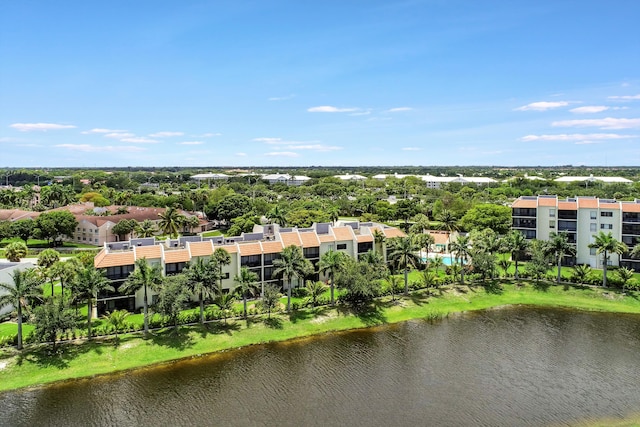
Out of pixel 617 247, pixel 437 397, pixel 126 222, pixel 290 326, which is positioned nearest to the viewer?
pixel 437 397

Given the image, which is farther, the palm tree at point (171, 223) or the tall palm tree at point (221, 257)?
the palm tree at point (171, 223)

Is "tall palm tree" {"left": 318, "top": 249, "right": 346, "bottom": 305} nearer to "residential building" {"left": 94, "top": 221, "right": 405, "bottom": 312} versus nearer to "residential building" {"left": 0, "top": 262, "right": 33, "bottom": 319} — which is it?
"residential building" {"left": 94, "top": 221, "right": 405, "bottom": 312}

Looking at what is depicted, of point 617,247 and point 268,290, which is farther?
point 617,247

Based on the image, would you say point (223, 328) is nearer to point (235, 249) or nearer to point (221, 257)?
point (221, 257)

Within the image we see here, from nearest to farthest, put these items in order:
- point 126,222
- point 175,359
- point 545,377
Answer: point 545,377 < point 175,359 < point 126,222

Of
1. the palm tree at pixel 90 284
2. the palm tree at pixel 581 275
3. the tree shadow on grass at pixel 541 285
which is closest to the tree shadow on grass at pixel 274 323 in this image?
the palm tree at pixel 90 284

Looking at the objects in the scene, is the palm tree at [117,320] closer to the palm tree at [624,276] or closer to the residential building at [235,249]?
the residential building at [235,249]

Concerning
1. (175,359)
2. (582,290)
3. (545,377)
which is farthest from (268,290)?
(582,290)

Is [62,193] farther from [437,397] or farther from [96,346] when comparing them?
[437,397]
